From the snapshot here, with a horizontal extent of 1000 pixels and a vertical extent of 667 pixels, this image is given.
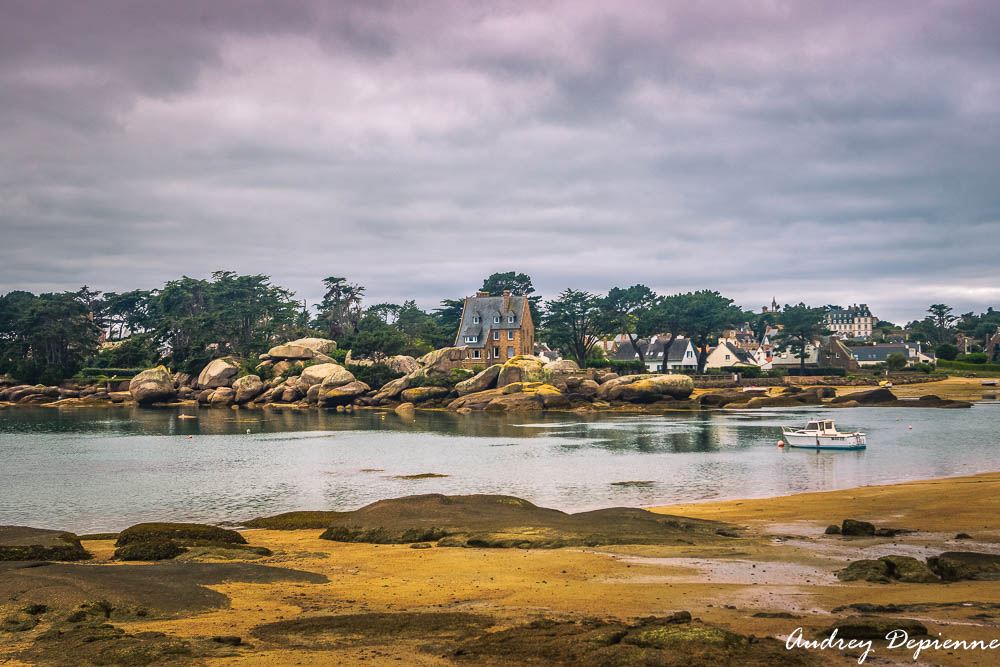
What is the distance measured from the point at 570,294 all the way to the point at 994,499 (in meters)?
94.1

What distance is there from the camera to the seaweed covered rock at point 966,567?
12.8 metres

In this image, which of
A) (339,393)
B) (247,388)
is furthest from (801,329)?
(247,388)

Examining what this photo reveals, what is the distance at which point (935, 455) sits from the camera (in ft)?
138

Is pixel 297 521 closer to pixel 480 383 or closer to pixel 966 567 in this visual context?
pixel 966 567

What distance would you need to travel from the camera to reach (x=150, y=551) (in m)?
17.2

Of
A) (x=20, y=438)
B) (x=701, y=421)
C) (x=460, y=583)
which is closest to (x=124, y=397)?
(x=20, y=438)

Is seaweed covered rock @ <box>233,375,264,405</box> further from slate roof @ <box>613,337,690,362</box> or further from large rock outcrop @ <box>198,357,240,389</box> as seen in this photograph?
slate roof @ <box>613,337,690,362</box>

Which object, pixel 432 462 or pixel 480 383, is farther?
pixel 480 383

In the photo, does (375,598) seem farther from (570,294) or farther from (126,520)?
(570,294)

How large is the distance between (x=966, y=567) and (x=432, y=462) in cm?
3255

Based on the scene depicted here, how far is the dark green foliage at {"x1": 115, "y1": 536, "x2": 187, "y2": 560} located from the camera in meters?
17.1

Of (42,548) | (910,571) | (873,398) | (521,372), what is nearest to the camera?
(910,571)

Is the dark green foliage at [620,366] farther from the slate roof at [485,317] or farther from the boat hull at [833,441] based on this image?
the boat hull at [833,441]

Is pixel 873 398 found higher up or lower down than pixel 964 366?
lower down
